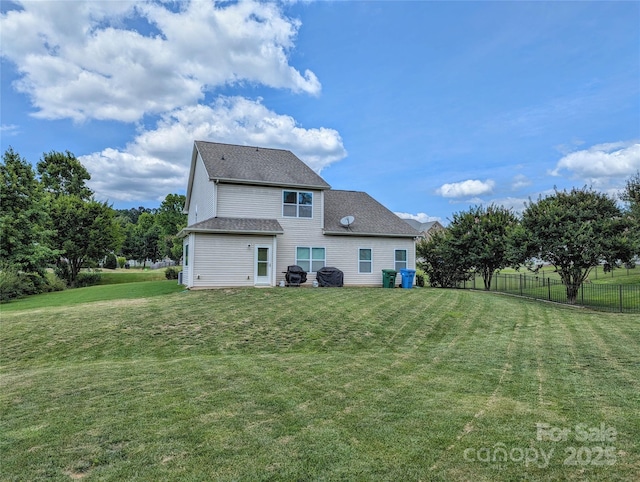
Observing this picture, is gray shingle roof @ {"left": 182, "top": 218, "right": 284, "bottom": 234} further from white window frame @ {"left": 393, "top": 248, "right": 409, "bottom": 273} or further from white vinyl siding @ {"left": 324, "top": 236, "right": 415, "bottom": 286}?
white window frame @ {"left": 393, "top": 248, "right": 409, "bottom": 273}

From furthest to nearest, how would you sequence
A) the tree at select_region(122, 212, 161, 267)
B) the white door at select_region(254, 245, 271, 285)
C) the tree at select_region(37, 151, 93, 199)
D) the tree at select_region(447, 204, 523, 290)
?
the tree at select_region(122, 212, 161, 267), the tree at select_region(37, 151, 93, 199), the tree at select_region(447, 204, 523, 290), the white door at select_region(254, 245, 271, 285)

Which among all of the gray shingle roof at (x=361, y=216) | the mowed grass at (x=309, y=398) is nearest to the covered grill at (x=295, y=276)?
the gray shingle roof at (x=361, y=216)

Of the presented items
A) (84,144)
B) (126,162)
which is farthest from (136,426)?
(126,162)

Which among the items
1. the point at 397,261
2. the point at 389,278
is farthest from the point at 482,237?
the point at 389,278

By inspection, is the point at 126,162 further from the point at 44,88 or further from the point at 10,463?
the point at 10,463

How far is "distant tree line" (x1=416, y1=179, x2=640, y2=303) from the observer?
16.1 meters

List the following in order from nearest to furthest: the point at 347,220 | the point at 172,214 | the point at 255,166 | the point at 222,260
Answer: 1. the point at 222,260
2. the point at 255,166
3. the point at 347,220
4. the point at 172,214

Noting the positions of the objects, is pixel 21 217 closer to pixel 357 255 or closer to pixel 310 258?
pixel 310 258

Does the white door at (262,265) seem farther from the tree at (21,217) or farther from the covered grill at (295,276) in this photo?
the tree at (21,217)

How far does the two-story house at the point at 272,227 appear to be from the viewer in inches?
651

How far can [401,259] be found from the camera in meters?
20.7

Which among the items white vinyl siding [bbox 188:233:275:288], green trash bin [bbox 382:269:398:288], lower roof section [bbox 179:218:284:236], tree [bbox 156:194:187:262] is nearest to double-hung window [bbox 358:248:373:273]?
green trash bin [bbox 382:269:398:288]

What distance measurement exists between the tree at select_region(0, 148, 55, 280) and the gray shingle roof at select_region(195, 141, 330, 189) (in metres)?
10.9

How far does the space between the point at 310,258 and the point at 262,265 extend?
110 inches
